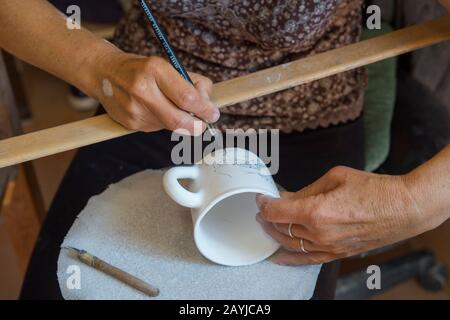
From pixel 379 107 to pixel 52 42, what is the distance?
1.84ft

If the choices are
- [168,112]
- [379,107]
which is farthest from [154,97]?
[379,107]

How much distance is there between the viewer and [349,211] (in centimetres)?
72

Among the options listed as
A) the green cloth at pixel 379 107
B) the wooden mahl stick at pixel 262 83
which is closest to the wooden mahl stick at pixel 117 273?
the wooden mahl stick at pixel 262 83

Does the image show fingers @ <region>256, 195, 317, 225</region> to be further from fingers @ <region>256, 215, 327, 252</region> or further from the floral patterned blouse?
the floral patterned blouse

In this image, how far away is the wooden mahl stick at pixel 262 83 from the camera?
741 millimetres

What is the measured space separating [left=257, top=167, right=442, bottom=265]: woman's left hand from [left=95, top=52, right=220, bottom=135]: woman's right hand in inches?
4.9

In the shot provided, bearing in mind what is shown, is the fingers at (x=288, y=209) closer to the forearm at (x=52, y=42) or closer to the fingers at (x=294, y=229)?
the fingers at (x=294, y=229)

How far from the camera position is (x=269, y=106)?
0.92m

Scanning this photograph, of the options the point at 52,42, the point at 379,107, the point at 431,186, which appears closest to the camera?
the point at 431,186

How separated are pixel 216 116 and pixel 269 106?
18 centimetres

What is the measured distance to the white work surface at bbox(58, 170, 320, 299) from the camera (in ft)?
→ 2.50

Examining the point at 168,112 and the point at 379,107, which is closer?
the point at 168,112

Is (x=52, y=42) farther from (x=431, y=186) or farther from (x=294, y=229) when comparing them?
(x=431, y=186)
